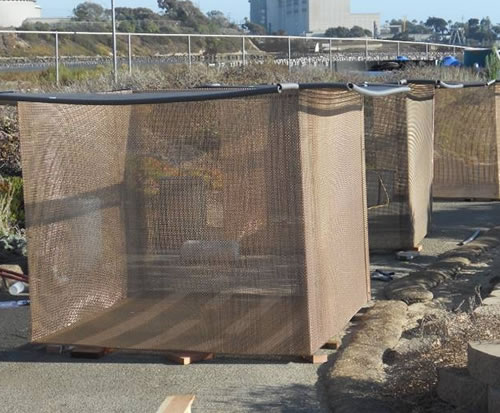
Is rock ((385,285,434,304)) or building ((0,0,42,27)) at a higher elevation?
building ((0,0,42,27))

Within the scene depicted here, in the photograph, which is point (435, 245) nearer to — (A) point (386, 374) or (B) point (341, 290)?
(B) point (341, 290)

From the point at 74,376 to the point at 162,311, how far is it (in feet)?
2.56

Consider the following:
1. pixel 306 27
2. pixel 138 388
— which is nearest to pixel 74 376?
pixel 138 388

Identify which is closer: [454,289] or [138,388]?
[138,388]

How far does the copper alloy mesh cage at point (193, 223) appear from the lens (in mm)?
7133

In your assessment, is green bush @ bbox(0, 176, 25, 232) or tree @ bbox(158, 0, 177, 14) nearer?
green bush @ bbox(0, 176, 25, 232)

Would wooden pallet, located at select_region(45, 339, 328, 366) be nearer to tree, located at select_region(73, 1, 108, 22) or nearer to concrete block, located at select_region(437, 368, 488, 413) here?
concrete block, located at select_region(437, 368, 488, 413)

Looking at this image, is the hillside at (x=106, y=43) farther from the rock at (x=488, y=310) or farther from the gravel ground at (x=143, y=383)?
the rock at (x=488, y=310)

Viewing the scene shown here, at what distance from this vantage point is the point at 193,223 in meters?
7.39

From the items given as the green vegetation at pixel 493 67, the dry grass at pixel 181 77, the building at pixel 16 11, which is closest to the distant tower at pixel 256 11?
the building at pixel 16 11

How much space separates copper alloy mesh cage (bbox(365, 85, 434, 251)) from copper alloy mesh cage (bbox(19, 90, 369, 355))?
3562 millimetres

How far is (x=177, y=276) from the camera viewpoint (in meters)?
7.50

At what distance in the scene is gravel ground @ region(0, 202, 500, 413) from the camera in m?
6.58

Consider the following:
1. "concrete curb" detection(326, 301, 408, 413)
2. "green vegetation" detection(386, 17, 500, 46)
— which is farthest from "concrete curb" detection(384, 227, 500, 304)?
"green vegetation" detection(386, 17, 500, 46)
